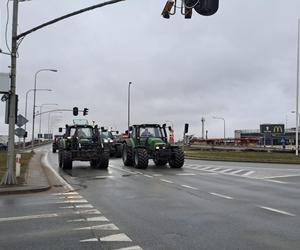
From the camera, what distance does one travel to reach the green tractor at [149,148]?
2802cm

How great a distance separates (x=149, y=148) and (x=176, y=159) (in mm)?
1894

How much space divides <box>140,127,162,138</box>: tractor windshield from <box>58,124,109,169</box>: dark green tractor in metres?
2.35

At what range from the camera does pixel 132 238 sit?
8648 millimetres

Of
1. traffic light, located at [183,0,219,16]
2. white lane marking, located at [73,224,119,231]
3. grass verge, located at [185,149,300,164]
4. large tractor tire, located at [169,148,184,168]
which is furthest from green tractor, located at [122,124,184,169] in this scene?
white lane marking, located at [73,224,119,231]

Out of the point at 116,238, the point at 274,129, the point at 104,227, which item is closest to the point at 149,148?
A: the point at 104,227

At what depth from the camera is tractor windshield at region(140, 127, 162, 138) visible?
2995cm

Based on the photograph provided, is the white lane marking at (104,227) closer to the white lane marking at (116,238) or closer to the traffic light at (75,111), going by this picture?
the white lane marking at (116,238)

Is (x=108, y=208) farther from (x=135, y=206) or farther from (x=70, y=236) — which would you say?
(x=70, y=236)

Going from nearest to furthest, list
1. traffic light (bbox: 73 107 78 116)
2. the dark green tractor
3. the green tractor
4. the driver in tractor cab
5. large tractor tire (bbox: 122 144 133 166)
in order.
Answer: the green tractor
the dark green tractor
the driver in tractor cab
large tractor tire (bbox: 122 144 133 166)
traffic light (bbox: 73 107 78 116)

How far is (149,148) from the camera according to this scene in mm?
29125

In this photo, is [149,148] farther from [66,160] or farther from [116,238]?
[116,238]

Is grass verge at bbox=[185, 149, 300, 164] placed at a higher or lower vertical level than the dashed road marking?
higher

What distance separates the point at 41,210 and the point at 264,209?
17.6ft

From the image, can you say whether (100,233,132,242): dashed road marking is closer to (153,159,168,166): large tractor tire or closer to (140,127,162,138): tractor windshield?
(153,159,168,166): large tractor tire
